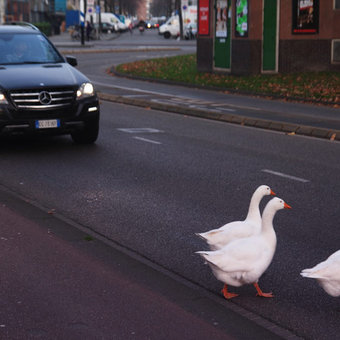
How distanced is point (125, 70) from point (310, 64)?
27.8ft

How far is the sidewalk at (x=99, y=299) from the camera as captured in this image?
514cm

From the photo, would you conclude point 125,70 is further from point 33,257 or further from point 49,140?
point 33,257

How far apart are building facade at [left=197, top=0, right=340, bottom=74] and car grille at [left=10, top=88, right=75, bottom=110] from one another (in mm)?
15341

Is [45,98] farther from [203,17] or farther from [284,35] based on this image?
[203,17]

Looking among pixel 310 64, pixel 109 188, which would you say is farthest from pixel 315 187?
pixel 310 64

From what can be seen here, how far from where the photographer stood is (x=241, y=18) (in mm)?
27438

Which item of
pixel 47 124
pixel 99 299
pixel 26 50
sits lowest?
pixel 99 299

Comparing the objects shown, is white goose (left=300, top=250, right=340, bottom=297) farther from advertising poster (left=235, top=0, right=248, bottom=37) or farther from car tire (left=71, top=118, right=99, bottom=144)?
advertising poster (left=235, top=0, right=248, bottom=37)

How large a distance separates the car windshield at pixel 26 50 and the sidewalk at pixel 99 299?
6669 millimetres

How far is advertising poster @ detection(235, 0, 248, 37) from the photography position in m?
27.1

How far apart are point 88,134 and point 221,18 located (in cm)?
1656

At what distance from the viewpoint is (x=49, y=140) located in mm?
14242

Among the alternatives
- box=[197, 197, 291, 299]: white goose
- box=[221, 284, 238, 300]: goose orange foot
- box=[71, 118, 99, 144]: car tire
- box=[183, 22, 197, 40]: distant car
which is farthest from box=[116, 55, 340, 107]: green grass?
box=[183, 22, 197, 40]: distant car

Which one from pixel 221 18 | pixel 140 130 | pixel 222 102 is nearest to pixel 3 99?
pixel 140 130
